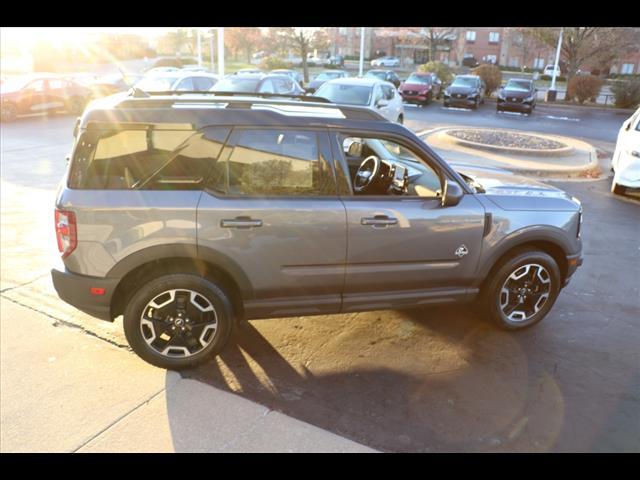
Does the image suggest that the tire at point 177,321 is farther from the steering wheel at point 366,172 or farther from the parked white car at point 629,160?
the parked white car at point 629,160

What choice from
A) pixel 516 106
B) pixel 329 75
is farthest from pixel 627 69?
pixel 329 75

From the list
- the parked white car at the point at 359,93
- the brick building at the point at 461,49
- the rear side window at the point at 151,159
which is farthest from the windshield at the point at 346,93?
the brick building at the point at 461,49

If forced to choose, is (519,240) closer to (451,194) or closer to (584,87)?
(451,194)

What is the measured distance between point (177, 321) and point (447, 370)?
208 cm

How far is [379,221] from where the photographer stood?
382cm

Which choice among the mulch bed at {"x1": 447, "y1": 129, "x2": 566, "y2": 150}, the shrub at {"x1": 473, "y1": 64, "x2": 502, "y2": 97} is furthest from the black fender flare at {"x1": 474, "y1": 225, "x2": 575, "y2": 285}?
the shrub at {"x1": 473, "y1": 64, "x2": 502, "y2": 97}

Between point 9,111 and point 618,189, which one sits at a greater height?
point 9,111

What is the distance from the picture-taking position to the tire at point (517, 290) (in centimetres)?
431

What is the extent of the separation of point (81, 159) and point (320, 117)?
5.71ft

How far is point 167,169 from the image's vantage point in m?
3.59

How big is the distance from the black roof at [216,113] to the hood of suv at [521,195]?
1.08 m

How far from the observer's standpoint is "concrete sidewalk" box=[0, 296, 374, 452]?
3027 millimetres

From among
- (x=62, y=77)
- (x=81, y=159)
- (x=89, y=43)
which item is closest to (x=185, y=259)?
(x=81, y=159)
